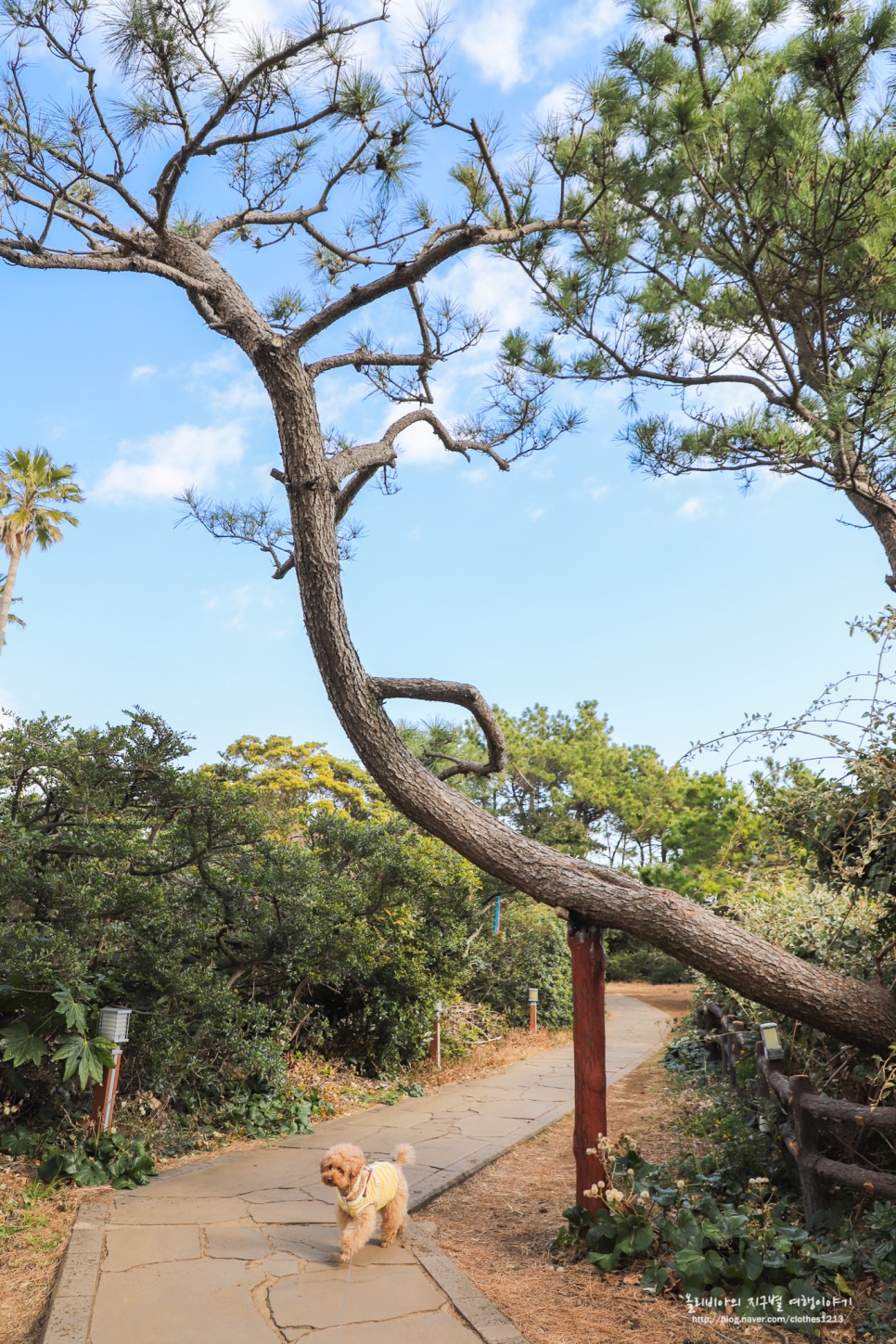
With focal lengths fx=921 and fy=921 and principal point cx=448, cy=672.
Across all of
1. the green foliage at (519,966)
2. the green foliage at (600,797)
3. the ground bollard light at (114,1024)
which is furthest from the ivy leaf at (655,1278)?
the green foliage at (600,797)

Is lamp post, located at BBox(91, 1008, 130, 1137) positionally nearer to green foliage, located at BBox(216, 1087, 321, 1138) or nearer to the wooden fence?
green foliage, located at BBox(216, 1087, 321, 1138)

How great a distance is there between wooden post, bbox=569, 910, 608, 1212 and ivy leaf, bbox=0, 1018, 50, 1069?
120 inches

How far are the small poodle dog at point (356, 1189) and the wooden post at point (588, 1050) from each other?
0.94m

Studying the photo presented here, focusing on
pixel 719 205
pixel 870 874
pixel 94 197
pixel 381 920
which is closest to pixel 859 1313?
pixel 870 874

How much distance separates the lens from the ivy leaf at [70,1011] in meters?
5.31

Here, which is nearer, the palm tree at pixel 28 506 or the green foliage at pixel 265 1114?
the green foliage at pixel 265 1114

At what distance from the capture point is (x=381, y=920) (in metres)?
8.60

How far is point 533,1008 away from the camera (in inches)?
516

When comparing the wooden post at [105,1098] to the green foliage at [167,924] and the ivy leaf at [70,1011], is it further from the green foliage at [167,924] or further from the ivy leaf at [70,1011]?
the ivy leaf at [70,1011]

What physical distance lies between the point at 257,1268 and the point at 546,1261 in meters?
1.38

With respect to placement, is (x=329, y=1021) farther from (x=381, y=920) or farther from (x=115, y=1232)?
(x=115, y=1232)

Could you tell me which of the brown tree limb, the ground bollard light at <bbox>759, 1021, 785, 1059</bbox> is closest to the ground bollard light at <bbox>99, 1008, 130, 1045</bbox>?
the brown tree limb

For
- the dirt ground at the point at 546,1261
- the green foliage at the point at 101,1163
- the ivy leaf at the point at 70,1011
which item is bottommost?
the dirt ground at the point at 546,1261

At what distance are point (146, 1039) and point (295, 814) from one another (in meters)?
2.51
